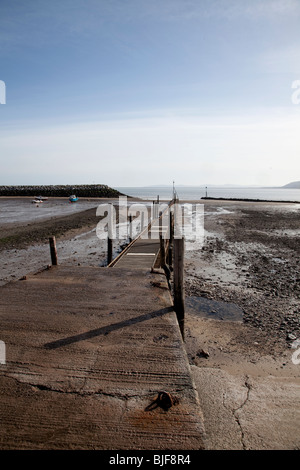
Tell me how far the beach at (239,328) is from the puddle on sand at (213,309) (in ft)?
0.10

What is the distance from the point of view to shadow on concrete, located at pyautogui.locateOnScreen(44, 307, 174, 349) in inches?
152

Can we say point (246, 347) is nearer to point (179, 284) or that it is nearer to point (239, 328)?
point (239, 328)

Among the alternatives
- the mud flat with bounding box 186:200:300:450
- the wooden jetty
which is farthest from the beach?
the wooden jetty

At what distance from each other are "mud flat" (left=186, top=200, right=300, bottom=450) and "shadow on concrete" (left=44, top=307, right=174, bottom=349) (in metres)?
1.45

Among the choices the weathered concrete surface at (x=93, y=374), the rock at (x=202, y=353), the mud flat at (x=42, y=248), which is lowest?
the rock at (x=202, y=353)

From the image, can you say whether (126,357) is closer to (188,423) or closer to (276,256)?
(188,423)

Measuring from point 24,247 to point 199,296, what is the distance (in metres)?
12.3

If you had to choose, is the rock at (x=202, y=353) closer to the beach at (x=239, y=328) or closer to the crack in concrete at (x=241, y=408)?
the beach at (x=239, y=328)

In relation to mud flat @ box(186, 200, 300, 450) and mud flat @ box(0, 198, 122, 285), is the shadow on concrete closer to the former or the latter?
mud flat @ box(186, 200, 300, 450)

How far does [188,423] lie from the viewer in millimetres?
2645

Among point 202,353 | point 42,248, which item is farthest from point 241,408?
point 42,248

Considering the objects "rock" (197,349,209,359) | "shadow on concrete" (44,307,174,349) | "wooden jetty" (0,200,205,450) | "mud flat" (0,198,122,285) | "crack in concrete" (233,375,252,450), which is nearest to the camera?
"wooden jetty" (0,200,205,450)

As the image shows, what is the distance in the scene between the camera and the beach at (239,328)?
157 inches

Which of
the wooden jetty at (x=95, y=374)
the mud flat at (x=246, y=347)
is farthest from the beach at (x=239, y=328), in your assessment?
the wooden jetty at (x=95, y=374)
